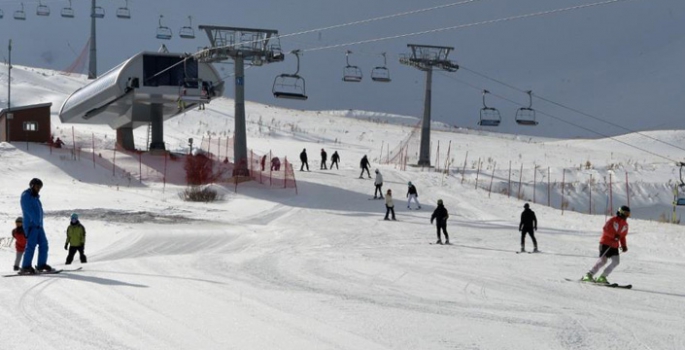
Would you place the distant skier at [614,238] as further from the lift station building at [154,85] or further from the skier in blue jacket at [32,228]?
the lift station building at [154,85]

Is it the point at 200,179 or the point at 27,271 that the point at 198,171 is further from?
the point at 27,271

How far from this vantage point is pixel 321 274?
16.9 meters

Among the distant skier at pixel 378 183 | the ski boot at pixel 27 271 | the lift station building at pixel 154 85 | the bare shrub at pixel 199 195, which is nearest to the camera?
the ski boot at pixel 27 271

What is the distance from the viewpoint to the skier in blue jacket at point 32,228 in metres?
14.2

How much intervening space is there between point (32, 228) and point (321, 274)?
5362mm

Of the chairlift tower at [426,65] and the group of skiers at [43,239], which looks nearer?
the group of skiers at [43,239]

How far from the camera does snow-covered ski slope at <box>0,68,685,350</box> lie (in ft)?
34.5

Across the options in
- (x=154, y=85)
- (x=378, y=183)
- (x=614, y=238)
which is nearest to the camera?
(x=614, y=238)

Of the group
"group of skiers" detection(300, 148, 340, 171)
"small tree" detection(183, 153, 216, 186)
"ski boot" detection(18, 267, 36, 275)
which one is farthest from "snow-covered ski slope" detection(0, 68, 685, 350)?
"group of skiers" detection(300, 148, 340, 171)

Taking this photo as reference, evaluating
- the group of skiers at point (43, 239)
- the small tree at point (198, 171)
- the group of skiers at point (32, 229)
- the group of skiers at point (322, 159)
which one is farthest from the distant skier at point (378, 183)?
the group of skiers at point (32, 229)

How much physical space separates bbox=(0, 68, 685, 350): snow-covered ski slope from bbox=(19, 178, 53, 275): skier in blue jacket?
1.75ft

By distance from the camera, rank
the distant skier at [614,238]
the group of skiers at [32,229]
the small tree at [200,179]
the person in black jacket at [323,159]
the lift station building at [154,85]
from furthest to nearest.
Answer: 1. the person in black jacket at [323,159]
2. the lift station building at [154,85]
3. the small tree at [200,179]
4. the distant skier at [614,238]
5. the group of skiers at [32,229]

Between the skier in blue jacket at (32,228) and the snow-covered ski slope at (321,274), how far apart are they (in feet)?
1.75

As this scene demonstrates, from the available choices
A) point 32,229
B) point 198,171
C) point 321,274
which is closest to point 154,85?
point 198,171
